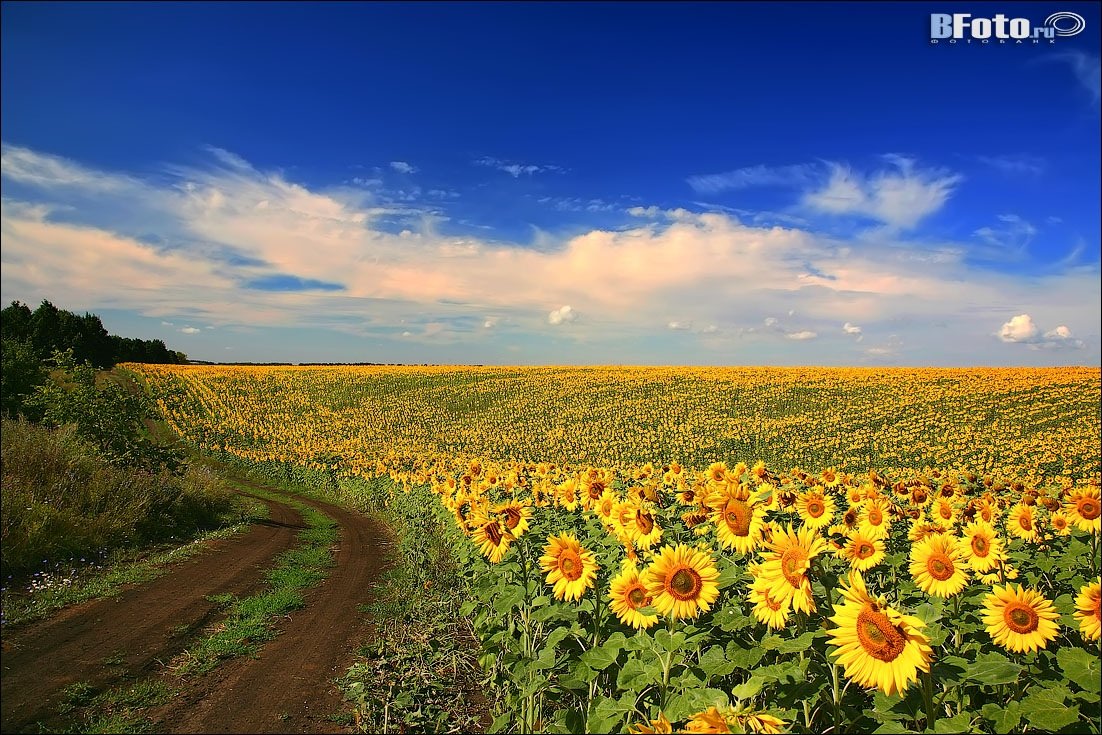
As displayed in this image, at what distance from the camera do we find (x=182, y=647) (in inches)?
250

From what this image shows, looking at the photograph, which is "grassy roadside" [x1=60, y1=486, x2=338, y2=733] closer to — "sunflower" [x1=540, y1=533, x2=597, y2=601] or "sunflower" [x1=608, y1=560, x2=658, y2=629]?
"sunflower" [x1=540, y1=533, x2=597, y2=601]

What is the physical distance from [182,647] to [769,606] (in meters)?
6.26

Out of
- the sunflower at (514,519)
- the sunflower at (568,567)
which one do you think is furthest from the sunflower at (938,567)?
the sunflower at (514,519)

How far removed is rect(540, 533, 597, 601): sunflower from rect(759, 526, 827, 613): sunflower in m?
1.35

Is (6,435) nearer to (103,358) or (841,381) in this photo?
(841,381)

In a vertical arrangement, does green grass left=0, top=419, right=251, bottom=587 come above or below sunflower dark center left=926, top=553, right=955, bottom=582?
below

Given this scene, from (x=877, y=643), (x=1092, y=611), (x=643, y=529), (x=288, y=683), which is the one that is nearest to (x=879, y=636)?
(x=877, y=643)

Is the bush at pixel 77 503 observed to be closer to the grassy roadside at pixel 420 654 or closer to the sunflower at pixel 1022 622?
the grassy roadside at pixel 420 654

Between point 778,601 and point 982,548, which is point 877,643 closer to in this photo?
point 778,601

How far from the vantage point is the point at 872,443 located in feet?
85.0

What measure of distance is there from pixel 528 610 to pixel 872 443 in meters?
25.6

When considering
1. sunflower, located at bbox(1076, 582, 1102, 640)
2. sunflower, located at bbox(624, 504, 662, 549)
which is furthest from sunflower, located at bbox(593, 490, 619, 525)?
sunflower, located at bbox(1076, 582, 1102, 640)

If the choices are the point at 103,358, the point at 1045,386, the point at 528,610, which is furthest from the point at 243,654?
the point at 103,358

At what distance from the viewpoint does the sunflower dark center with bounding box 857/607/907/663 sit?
2.52m
